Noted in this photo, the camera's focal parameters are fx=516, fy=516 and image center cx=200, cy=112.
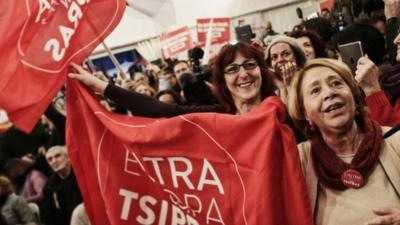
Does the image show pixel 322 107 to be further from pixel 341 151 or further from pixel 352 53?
pixel 352 53

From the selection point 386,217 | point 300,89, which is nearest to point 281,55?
point 300,89

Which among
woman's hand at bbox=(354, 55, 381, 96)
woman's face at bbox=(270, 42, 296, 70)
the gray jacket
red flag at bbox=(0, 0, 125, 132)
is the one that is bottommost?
the gray jacket

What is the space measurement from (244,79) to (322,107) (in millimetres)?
678

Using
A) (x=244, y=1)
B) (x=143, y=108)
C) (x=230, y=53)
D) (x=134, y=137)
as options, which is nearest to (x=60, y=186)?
(x=143, y=108)

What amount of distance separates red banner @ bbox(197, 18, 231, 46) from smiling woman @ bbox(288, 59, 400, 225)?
6.34 m

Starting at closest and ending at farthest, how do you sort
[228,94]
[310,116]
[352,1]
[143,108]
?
[310,116], [228,94], [143,108], [352,1]

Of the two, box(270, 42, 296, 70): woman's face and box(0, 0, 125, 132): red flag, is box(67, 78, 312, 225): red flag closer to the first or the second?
box(0, 0, 125, 132): red flag

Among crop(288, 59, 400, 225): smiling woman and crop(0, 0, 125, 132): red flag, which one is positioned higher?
crop(0, 0, 125, 132): red flag

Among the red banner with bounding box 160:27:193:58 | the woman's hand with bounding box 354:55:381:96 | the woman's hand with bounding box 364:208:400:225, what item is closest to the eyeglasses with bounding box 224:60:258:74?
the woman's hand with bounding box 354:55:381:96

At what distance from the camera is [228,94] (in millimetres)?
2490

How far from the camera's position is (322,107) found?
5.71ft

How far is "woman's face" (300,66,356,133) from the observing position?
172cm

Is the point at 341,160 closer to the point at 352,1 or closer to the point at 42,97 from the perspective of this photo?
the point at 42,97

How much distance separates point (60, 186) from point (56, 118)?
1.87ft
